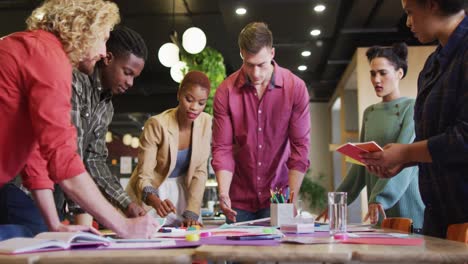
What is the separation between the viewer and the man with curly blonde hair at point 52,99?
55.4 inches

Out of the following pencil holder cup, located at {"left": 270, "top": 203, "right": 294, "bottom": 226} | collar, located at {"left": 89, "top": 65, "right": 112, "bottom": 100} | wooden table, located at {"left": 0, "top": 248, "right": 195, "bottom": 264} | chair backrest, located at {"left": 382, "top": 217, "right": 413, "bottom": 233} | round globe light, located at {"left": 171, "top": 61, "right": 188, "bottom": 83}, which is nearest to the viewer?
wooden table, located at {"left": 0, "top": 248, "right": 195, "bottom": 264}

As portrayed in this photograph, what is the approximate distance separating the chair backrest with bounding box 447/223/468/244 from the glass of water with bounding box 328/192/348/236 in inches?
11.4

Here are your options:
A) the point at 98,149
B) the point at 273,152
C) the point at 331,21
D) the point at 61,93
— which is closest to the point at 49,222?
the point at 61,93

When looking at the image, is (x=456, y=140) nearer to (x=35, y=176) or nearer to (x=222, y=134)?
(x=35, y=176)

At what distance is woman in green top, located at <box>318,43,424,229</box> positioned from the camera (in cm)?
271

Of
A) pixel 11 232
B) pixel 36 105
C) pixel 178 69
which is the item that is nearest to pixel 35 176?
pixel 11 232

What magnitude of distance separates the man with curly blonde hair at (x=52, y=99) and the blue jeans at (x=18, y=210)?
82mm

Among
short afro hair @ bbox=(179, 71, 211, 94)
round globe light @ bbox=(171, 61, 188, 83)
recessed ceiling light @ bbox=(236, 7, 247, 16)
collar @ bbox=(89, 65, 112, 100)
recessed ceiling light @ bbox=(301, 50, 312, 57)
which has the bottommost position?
collar @ bbox=(89, 65, 112, 100)

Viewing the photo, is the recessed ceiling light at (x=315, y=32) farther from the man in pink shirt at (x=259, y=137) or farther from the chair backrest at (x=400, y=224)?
the chair backrest at (x=400, y=224)

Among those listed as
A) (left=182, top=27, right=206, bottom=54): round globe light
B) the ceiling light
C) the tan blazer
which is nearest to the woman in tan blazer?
the tan blazer

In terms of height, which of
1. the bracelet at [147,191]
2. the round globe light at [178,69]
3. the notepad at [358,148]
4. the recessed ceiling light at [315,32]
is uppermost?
the recessed ceiling light at [315,32]

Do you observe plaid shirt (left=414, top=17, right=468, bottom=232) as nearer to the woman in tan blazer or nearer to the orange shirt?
the orange shirt

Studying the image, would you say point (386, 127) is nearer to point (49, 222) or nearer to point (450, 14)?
point (450, 14)

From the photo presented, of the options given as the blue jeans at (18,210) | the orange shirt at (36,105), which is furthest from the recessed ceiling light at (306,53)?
the orange shirt at (36,105)
